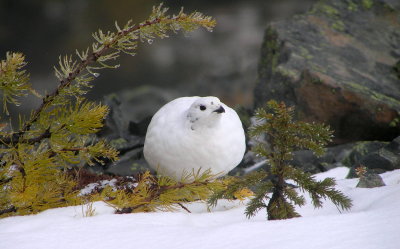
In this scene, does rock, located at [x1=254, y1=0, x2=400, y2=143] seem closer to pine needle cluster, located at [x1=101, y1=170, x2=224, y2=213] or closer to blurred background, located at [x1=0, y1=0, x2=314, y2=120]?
pine needle cluster, located at [x1=101, y1=170, x2=224, y2=213]

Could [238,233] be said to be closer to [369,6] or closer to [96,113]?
[96,113]

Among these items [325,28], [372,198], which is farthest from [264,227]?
[325,28]

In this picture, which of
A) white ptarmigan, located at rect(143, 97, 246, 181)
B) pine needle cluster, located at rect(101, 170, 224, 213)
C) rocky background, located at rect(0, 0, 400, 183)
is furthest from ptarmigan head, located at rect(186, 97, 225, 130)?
rocky background, located at rect(0, 0, 400, 183)

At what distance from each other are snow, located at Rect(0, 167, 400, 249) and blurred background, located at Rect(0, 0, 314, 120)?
8717mm

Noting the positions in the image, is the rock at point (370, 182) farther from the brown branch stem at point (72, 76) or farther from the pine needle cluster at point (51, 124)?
the brown branch stem at point (72, 76)

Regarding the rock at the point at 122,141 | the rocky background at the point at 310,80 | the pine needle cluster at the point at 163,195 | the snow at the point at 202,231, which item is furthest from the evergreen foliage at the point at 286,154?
the rock at the point at 122,141

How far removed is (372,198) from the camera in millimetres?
2947

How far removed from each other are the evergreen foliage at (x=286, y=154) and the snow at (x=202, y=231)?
20cm

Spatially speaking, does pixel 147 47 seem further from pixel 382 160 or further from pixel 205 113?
pixel 205 113

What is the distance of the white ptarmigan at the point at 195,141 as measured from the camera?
363 centimetres

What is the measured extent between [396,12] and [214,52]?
7391 mm

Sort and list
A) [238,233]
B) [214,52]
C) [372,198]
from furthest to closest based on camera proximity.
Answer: [214,52], [372,198], [238,233]

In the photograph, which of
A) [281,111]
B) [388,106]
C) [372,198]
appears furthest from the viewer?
[388,106]

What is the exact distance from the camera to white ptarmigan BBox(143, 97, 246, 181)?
11.9ft
